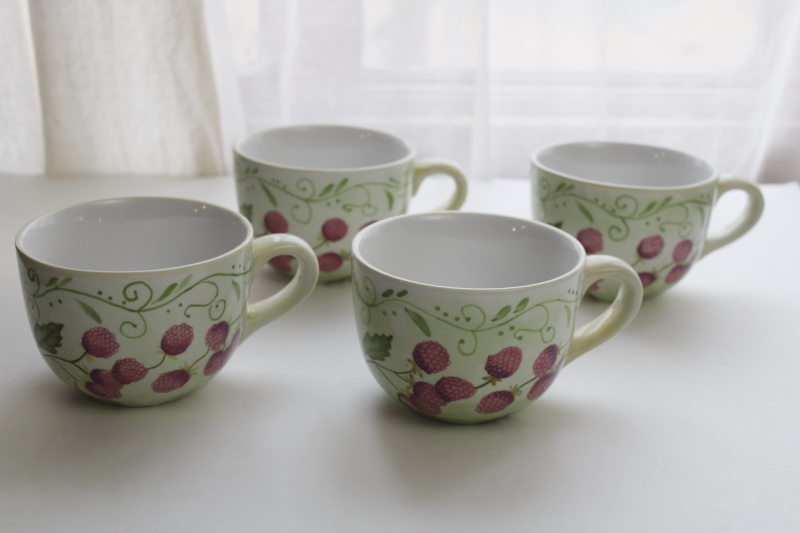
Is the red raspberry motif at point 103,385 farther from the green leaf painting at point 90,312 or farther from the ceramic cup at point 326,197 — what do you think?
the ceramic cup at point 326,197

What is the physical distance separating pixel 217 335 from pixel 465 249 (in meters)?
0.20

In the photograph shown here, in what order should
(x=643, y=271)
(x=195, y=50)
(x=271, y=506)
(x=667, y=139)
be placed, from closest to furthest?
(x=271, y=506)
(x=643, y=271)
(x=195, y=50)
(x=667, y=139)

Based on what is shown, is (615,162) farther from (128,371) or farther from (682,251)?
(128,371)

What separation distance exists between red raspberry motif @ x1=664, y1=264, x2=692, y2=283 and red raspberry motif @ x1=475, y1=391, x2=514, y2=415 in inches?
11.1

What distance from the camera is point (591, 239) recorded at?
2.18 ft

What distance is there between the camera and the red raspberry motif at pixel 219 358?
0.51 metres

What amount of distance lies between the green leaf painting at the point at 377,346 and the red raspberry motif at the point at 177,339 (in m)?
0.11

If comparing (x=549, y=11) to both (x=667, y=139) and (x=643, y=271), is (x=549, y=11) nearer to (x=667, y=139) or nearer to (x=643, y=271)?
(x=667, y=139)

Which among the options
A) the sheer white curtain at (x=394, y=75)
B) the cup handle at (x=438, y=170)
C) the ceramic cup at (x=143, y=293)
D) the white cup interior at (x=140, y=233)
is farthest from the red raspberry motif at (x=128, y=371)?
the sheer white curtain at (x=394, y=75)

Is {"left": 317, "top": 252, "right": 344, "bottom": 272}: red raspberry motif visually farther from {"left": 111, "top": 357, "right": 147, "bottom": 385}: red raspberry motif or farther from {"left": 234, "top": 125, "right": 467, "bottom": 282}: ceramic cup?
{"left": 111, "top": 357, "right": 147, "bottom": 385}: red raspberry motif

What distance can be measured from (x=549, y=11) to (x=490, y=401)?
2.45 ft

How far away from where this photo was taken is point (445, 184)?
1039 mm

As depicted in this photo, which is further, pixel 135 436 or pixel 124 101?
pixel 124 101

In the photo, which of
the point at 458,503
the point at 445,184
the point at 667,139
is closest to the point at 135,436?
the point at 458,503
